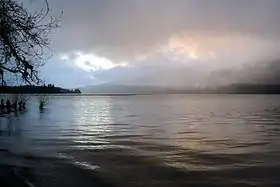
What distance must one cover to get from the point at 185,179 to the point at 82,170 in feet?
13.4

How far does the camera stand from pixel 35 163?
56.2 feet

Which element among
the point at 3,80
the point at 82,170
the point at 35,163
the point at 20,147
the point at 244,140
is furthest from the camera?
the point at 244,140

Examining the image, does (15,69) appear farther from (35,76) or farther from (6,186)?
(6,186)

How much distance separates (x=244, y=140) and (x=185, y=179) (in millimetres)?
14019

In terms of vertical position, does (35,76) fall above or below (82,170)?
above

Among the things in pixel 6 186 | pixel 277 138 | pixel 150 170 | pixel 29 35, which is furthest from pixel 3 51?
pixel 277 138

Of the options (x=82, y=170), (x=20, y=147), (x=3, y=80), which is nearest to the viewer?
(x=3, y=80)

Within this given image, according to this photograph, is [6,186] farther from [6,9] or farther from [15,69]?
[6,9]

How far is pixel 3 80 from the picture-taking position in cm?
1487

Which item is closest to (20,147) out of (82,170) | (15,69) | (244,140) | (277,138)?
(82,170)

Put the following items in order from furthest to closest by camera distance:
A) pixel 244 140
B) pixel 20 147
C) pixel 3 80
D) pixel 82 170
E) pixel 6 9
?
pixel 244 140 < pixel 20 147 < pixel 82 170 < pixel 3 80 < pixel 6 9

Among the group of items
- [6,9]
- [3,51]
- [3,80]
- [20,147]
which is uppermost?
[6,9]

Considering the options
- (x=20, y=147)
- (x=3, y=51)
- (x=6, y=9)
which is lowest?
(x=20, y=147)

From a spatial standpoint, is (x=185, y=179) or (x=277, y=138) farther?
(x=277, y=138)
